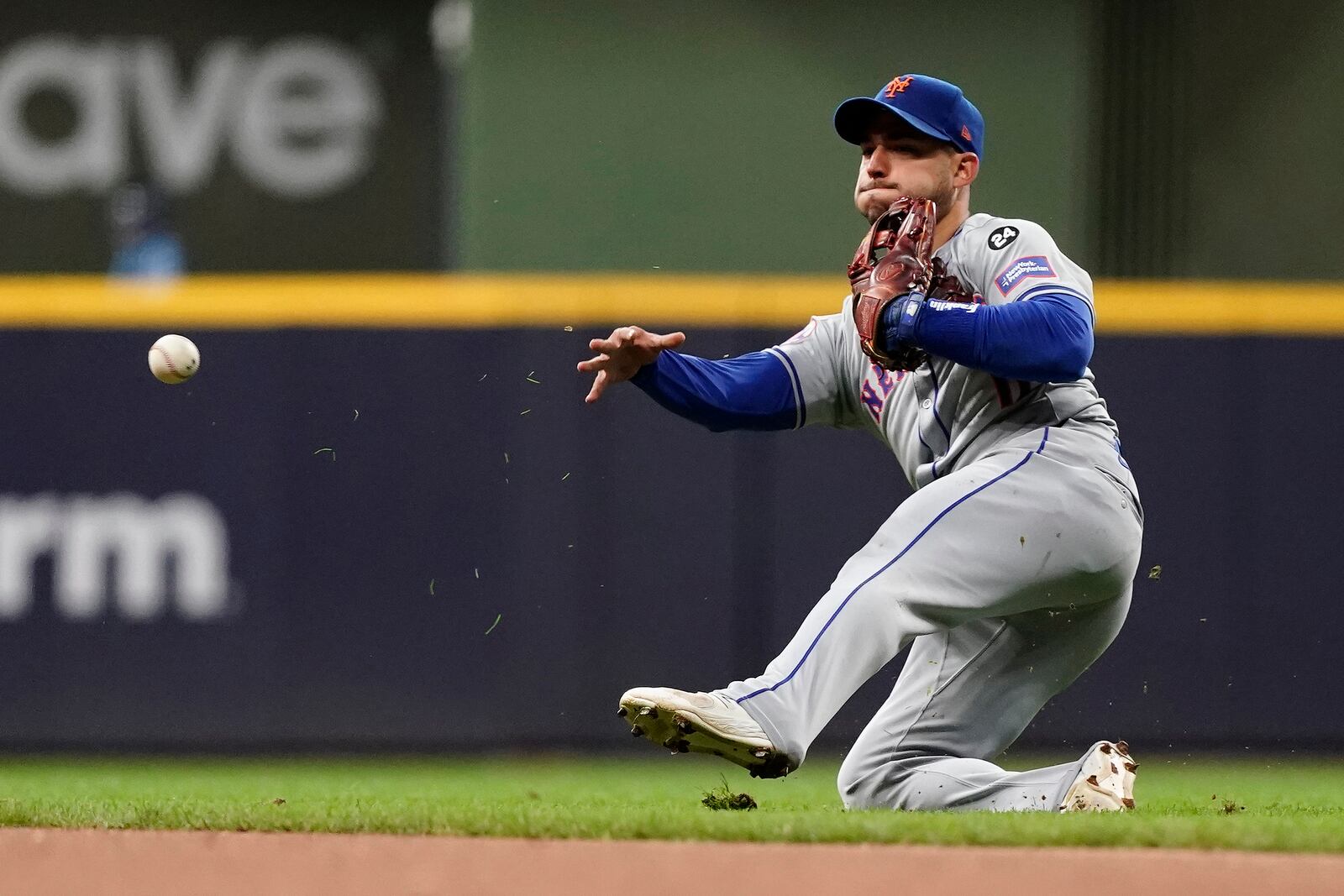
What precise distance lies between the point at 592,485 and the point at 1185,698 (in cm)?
221

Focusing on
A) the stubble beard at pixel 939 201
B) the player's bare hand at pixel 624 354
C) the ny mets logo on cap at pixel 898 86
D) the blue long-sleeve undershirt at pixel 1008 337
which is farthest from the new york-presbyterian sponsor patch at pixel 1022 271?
the player's bare hand at pixel 624 354

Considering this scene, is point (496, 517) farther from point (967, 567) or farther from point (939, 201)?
point (967, 567)

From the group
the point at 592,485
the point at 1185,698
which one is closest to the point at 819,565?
the point at 592,485

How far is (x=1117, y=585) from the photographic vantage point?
4289mm

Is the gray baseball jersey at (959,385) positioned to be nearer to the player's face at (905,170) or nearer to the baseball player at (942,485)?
the baseball player at (942,485)

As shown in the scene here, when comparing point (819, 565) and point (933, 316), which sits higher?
point (933, 316)

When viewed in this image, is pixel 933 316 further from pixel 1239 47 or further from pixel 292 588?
pixel 1239 47

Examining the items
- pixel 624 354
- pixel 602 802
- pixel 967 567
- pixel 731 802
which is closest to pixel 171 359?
pixel 624 354

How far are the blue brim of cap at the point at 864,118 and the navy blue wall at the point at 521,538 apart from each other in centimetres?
289

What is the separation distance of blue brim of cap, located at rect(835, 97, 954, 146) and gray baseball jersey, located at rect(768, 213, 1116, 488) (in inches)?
9.0

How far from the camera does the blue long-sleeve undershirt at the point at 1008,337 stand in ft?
12.9

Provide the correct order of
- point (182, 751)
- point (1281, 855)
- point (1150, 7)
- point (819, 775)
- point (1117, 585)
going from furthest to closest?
point (1150, 7), point (182, 751), point (819, 775), point (1117, 585), point (1281, 855)

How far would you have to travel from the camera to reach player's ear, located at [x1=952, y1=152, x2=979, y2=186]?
442cm

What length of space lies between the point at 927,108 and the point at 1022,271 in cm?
47
